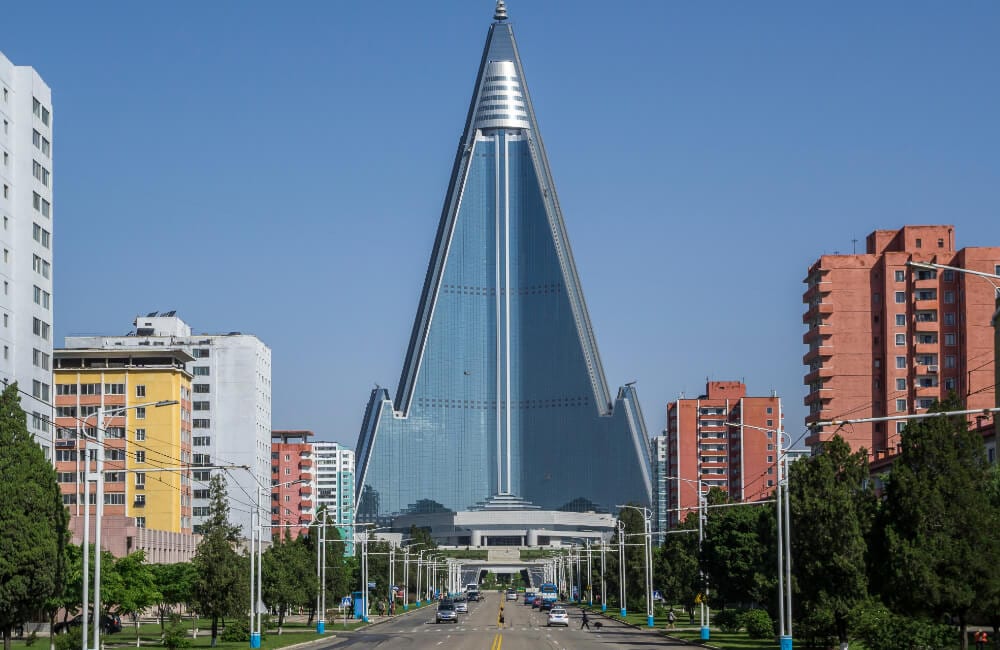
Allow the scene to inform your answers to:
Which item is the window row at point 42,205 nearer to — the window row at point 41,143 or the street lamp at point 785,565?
the window row at point 41,143

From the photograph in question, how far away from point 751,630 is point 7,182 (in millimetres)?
57996

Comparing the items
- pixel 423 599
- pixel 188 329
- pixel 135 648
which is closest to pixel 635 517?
pixel 423 599

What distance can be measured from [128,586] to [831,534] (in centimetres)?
3397

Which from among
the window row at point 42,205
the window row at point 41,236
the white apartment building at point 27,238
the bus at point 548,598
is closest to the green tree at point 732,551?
the white apartment building at point 27,238

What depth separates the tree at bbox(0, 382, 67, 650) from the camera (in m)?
44.3

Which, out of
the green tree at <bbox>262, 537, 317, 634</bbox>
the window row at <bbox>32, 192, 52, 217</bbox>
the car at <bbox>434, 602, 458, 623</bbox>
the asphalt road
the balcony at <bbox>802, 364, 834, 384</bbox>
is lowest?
the car at <bbox>434, 602, 458, 623</bbox>

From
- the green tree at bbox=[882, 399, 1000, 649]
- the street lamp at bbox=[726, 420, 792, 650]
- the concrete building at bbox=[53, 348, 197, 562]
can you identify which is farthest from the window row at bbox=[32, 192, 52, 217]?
the green tree at bbox=[882, 399, 1000, 649]

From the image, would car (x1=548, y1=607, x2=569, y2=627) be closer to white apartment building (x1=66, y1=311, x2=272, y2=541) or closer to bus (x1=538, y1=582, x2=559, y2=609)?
bus (x1=538, y1=582, x2=559, y2=609)

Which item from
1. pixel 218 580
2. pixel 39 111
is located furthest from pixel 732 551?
pixel 39 111

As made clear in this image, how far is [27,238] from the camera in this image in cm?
9862

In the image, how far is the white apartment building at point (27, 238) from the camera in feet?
313

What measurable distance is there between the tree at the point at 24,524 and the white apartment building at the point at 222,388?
13027 centimetres

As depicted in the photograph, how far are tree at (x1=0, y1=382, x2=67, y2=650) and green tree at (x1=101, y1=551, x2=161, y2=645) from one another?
17.8m

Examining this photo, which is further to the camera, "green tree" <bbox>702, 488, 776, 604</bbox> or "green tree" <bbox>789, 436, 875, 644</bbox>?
"green tree" <bbox>702, 488, 776, 604</bbox>
